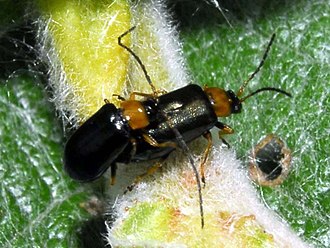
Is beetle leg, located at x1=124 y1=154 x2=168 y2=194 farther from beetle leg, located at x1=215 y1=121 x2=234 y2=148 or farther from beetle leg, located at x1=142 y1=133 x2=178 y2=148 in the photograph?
beetle leg, located at x1=215 y1=121 x2=234 y2=148

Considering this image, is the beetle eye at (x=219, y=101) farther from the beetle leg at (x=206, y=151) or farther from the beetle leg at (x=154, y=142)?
the beetle leg at (x=154, y=142)

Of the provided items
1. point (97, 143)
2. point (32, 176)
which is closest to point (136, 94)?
point (97, 143)

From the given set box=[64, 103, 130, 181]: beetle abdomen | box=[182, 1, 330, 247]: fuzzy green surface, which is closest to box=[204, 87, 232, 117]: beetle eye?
box=[182, 1, 330, 247]: fuzzy green surface

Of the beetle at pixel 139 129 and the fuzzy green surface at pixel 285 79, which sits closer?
the beetle at pixel 139 129

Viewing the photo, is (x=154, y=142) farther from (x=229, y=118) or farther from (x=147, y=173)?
(x=229, y=118)

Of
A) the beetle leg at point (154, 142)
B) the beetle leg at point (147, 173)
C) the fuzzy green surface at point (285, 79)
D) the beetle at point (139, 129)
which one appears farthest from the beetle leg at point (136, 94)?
the fuzzy green surface at point (285, 79)

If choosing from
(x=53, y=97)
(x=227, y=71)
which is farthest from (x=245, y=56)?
(x=53, y=97)
